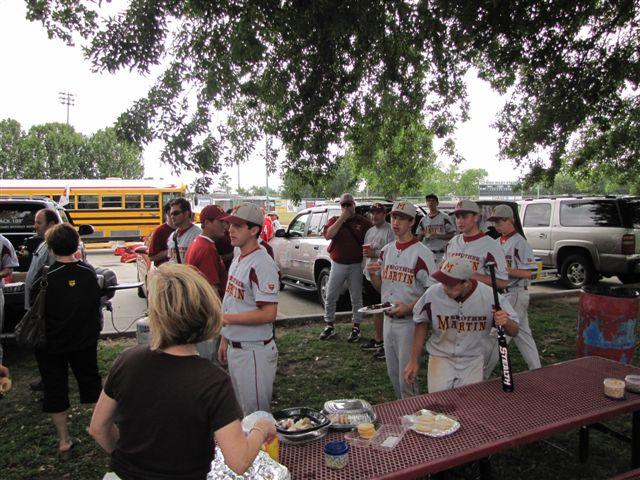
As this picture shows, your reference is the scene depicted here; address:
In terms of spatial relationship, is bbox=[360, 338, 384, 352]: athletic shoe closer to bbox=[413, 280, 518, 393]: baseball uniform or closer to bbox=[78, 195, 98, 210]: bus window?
bbox=[413, 280, 518, 393]: baseball uniform

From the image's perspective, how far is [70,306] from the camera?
375 centimetres

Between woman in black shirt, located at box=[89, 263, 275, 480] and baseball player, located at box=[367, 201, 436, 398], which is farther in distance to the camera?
baseball player, located at box=[367, 201, 436, 398]

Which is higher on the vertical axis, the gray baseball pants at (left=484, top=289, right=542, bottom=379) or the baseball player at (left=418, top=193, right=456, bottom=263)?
the baseball player at (left=418, top=193, right=456, bottom=263)

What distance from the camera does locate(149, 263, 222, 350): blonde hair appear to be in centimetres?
163

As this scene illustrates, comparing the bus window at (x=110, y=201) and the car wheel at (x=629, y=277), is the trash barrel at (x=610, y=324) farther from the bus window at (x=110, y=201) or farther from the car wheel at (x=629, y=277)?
the bus window at (x=110, y=201)

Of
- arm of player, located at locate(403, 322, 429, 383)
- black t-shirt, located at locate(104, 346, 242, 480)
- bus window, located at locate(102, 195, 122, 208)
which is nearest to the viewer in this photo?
black t-shirt, located at locate(104, 346, 242, 480)

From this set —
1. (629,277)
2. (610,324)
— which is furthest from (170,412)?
(629,277)

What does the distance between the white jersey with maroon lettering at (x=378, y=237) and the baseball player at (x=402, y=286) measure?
2.13 metres

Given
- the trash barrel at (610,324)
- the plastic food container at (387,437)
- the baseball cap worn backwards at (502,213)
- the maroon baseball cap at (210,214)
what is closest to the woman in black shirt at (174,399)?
the plastic food container at (387,437)

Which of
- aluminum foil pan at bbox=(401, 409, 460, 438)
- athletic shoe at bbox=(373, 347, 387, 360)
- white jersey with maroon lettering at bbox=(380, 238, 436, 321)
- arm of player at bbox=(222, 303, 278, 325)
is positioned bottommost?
athletic shoe at bbox=(373, 347, 387, 360)

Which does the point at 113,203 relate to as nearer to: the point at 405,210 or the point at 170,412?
the point at 405,210

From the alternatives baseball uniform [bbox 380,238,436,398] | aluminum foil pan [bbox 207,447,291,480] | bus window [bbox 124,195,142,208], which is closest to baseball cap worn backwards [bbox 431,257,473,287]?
baseball uniform [bbox 380,238,436,398]

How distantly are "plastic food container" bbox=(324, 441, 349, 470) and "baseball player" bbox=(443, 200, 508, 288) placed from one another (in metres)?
2.75

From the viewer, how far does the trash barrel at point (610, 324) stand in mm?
4992
